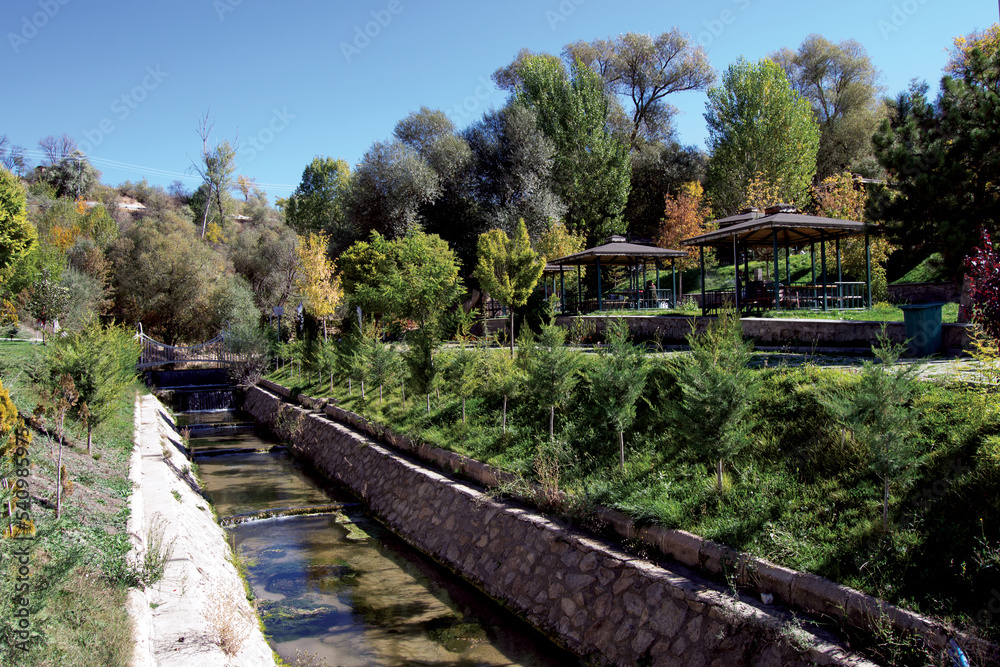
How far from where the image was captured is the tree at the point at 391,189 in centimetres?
3247

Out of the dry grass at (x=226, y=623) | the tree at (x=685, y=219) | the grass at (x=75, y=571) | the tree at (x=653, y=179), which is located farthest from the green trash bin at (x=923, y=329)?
the tree at (x=653, y=179)

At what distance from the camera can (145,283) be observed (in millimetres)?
34312

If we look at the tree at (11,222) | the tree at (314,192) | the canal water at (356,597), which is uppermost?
the tree at (314,192)

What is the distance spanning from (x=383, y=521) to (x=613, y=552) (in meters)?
5.61

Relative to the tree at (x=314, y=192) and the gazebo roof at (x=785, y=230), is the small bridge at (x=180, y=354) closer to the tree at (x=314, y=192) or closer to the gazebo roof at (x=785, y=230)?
the gazebo roof at (x=785, y=230)

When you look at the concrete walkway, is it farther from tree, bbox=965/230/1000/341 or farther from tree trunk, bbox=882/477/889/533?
tree, bbox=965/230/1000/341

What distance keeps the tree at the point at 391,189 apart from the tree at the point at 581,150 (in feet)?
28.6

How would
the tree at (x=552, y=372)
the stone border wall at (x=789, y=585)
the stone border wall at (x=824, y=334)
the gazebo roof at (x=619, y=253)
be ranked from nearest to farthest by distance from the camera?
the stone border wall at (x=789, y=585) < the tree at (x=552, y=372) < the stone border wall at (x=824, y=334) < the gazebo roof at (x=619, y=253)

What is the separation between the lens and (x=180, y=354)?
29688 millimetres

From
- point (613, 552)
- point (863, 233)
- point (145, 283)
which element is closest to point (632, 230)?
point (863, 233)

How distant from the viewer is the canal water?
268 inches

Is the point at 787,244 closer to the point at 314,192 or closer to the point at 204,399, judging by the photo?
the point at 204,399

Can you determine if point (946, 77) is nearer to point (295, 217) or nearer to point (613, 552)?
point (613, 552)

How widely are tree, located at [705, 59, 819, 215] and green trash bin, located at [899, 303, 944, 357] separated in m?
25.1
